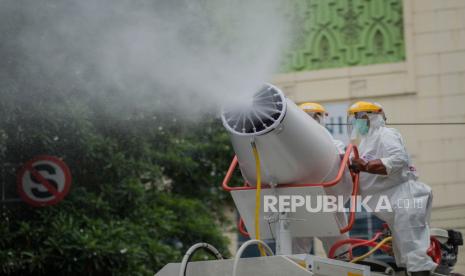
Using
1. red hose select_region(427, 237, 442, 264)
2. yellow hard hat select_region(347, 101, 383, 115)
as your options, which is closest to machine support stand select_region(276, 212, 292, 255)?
red hose select_region(427, 237, 442, 264)

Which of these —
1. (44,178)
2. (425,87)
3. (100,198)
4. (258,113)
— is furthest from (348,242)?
(425,87)

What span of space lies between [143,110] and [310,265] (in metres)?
7.91

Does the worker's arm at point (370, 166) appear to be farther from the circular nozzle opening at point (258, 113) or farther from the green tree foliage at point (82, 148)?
the green tree foliage at point (82, 148)

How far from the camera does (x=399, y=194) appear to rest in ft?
27.3

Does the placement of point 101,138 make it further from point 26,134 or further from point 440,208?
point 440,208

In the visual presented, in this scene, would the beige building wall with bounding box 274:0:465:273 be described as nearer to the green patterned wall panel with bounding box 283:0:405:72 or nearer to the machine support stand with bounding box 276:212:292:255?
the green patterned wall panel with bounding box 283:0:405:72

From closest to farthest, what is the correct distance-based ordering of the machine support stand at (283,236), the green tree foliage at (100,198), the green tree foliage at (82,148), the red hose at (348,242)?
the machine support stand at (283,236) → the red hose at (348,242) → the green tree foliage at (82,148) → the green tree foliage at (100,198)

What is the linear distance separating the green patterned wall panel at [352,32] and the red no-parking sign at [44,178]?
22.8ft

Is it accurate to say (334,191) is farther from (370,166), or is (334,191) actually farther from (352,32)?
(352,32)

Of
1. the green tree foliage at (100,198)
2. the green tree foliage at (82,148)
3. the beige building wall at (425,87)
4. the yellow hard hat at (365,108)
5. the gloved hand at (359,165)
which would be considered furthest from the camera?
the beige building wall at (425,87)

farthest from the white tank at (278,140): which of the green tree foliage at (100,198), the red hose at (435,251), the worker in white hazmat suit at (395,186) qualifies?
the green tree foliage at (100,198)

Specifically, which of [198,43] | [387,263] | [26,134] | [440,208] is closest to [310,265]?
[387,263]

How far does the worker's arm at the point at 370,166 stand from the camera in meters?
8.13

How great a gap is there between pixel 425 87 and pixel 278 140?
12743 mm
